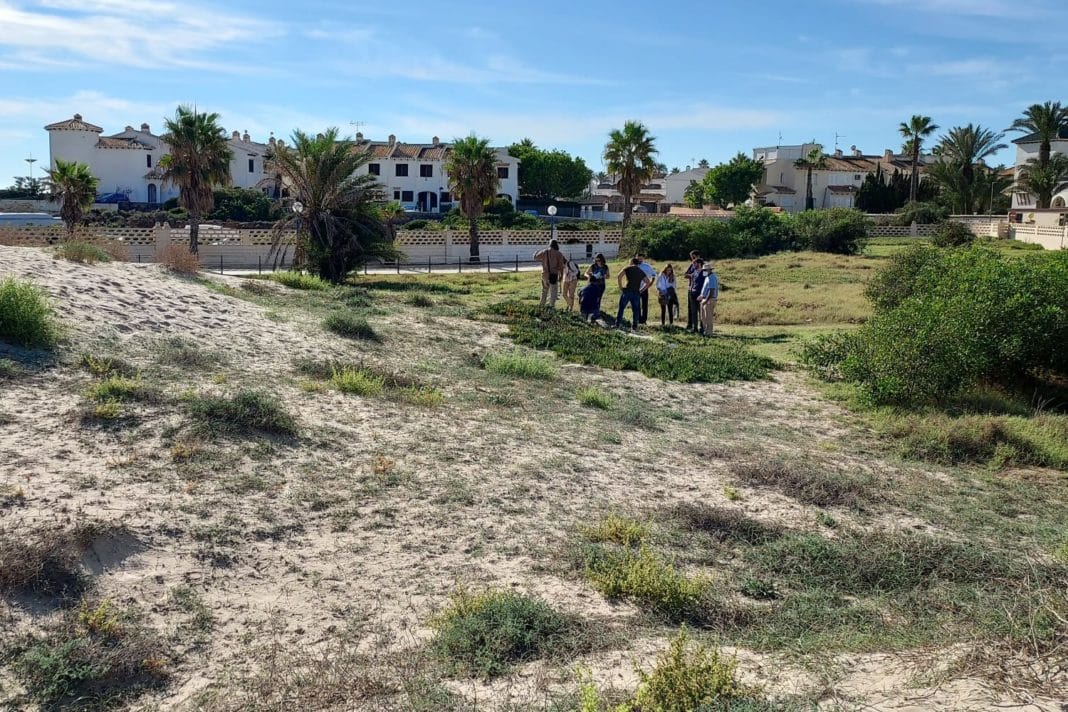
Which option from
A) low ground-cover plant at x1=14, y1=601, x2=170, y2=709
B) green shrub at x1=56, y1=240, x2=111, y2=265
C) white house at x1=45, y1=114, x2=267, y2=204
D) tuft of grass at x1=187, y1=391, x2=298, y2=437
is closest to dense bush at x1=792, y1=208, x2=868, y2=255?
green shrub at x1=56, y1=240, x2=111, y2=265

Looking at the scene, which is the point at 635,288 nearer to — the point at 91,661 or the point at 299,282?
the point at 299,282

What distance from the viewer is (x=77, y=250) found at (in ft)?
49.6

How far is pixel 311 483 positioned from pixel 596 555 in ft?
8.34

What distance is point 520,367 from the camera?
13.1 meters

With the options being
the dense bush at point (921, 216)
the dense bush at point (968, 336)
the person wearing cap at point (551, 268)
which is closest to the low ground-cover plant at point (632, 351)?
the person wearing cap at point (551, 268)

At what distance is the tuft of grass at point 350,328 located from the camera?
13945 mm

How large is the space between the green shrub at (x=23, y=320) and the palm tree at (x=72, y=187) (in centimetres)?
2651

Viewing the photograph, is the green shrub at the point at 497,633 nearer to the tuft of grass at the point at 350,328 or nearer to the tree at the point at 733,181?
the tuft of grass at the point at 350,328

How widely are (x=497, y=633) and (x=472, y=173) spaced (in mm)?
36375

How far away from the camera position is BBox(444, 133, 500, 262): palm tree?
40156mm

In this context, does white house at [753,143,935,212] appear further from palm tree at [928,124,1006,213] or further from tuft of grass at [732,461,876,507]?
tuft of grass at [732,461,876,507]

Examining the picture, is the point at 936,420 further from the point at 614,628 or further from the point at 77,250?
the point at 77,250

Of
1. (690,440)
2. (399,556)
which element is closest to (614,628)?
(399,556)

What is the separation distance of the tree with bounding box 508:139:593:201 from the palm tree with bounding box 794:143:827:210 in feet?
63.3
